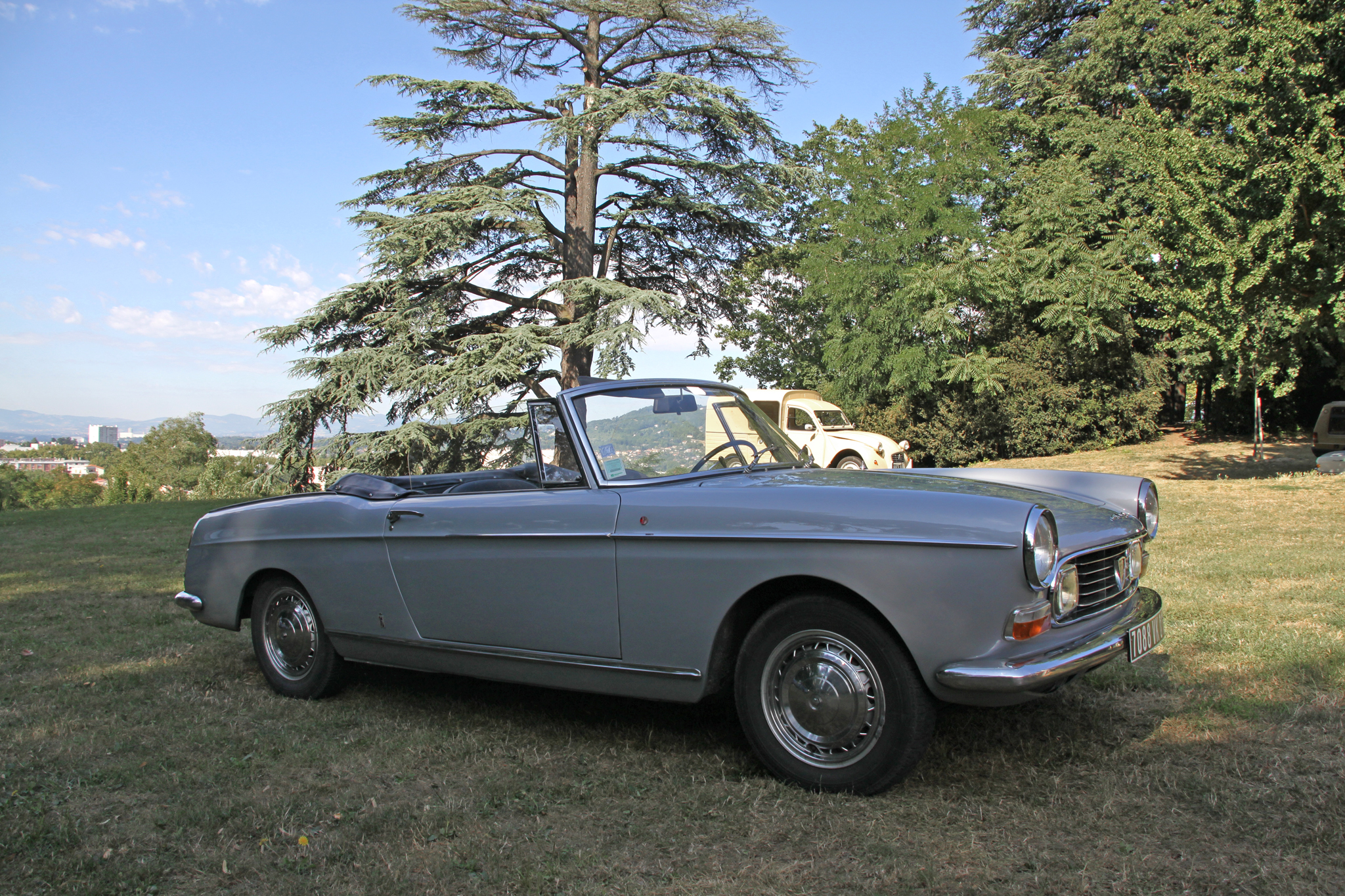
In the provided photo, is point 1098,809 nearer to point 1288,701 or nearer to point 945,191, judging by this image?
point 1288,701

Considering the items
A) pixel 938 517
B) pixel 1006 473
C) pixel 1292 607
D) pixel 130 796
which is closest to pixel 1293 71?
pixel 1292 607

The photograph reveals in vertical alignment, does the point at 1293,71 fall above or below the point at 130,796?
above

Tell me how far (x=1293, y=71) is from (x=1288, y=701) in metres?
10.8

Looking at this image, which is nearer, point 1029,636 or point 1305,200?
point 1029,636

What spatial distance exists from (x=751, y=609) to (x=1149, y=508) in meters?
2.09

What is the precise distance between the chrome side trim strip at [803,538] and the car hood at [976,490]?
205 mm

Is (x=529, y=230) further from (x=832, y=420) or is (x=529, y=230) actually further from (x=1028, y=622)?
(x=1028, y=622)

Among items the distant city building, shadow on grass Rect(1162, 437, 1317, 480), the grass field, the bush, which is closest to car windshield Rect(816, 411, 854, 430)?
shadow on grass Rect(1162, 437, 1317, 480)

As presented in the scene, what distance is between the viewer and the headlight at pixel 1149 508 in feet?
13.3

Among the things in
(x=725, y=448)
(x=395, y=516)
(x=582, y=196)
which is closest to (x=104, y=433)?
(x=582, y=196)

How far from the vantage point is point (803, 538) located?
3.08 m

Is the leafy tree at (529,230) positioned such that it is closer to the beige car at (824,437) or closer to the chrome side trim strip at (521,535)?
the beige car at (824,437)

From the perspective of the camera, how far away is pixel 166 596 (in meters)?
7.92

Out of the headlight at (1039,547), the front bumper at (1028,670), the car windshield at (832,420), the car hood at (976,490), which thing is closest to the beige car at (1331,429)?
the car windshield at (832,420)
